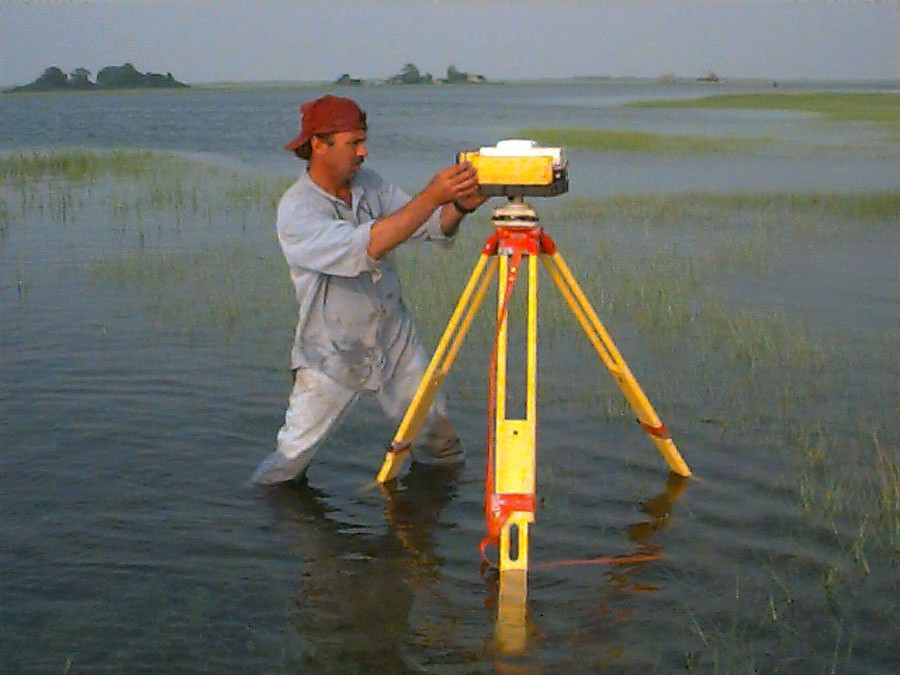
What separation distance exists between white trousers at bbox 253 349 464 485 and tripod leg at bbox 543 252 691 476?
950 mm

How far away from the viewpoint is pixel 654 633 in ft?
15.1

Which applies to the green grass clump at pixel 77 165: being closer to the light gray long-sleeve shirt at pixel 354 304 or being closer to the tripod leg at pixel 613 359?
the light gray long-sleeve shirt at pixel 354 304

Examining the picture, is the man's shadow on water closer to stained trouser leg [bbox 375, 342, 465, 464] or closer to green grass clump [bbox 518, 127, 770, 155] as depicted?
stained trouser leg [bbox 375, 342, 465, 464]

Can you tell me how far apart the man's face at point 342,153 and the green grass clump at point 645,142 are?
68.5 ft

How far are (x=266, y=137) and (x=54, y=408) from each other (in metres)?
28.5

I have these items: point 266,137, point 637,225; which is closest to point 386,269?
point 637,225

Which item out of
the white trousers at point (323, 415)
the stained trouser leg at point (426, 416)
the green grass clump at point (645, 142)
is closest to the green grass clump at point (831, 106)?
the green grass clump at point (645, 142)

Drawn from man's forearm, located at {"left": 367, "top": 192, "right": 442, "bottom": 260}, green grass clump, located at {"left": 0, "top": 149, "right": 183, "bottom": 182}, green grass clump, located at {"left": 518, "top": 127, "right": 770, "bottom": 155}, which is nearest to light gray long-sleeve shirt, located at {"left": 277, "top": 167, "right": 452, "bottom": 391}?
man's forearm, located at {"left": 367, "top": 192, "right": 442, "bottom": 260}

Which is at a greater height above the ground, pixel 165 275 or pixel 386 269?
pixel 386 269

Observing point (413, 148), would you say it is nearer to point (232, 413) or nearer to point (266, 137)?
point (266, 137)

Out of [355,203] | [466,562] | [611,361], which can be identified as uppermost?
[355,203]

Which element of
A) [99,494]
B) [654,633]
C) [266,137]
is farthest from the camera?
[266,137]


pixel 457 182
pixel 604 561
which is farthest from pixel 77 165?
pixel 457 182

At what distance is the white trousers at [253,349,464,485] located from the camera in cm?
569
